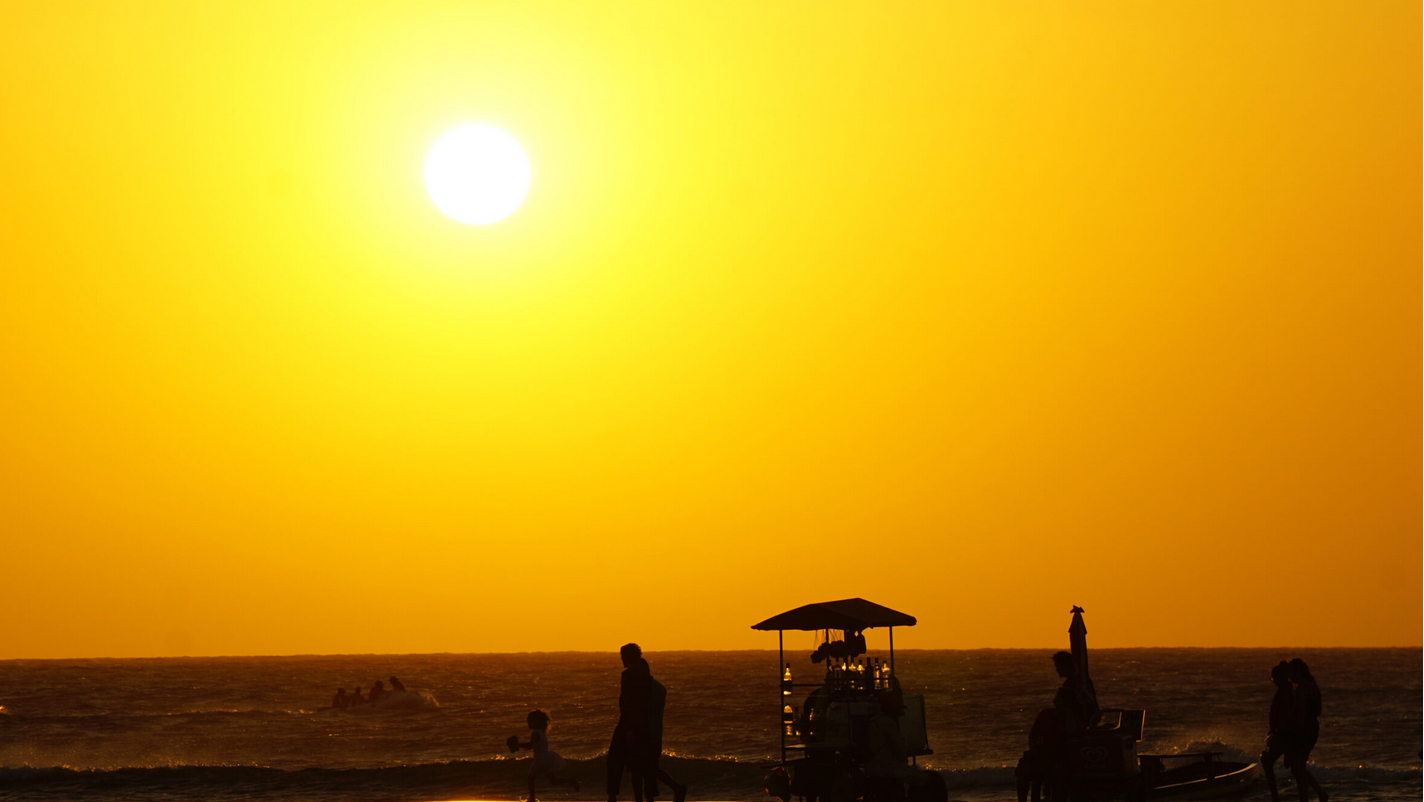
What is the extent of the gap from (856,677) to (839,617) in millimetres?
1028

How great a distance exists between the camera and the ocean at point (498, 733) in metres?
37.2

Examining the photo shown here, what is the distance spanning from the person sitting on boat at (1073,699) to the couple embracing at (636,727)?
443cm

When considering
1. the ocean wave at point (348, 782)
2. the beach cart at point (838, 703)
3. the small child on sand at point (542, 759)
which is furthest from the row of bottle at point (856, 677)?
the ocean wave at point (348, 782)

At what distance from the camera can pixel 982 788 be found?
36.8 m

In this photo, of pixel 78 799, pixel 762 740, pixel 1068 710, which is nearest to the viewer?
pixel 1068 710

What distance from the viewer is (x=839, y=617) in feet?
65.6

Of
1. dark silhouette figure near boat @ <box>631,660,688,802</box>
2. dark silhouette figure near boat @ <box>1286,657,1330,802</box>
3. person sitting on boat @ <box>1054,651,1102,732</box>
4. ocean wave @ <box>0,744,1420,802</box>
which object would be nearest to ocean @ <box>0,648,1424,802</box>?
ocean wave @ <box>0,744,1420,802</box>

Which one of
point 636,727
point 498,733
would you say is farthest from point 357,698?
point 636,727

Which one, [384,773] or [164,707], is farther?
[164,707]

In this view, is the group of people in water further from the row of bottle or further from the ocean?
the row of bottle

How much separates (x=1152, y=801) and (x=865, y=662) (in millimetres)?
4554

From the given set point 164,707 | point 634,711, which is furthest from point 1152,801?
point 164,707

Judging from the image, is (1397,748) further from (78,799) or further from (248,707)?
(248,707)

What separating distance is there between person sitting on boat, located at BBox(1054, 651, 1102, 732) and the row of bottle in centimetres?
325
